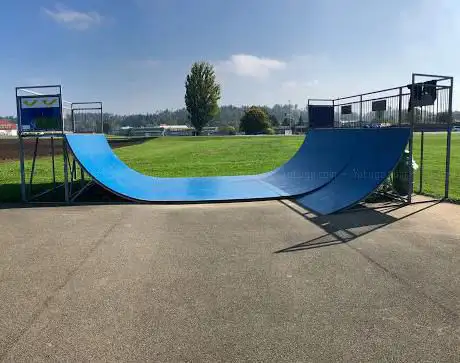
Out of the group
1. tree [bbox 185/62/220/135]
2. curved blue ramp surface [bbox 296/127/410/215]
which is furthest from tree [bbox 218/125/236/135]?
curved blue ramp surface [bbox 296/127/410/215]

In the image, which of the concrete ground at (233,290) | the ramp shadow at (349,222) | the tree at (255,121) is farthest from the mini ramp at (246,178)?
the tree at (255,121)

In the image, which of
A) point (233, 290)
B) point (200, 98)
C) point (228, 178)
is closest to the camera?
point (233, 290)

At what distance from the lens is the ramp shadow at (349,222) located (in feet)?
21.9

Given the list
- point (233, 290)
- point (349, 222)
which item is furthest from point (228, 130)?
point (233, 290)

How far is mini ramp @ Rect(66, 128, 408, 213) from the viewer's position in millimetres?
10836

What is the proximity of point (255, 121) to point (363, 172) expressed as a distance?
9850 cm

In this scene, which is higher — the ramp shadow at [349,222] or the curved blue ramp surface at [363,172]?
the curved blue ramp surface at [363,172]

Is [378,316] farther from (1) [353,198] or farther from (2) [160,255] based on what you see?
(1) [353,198]

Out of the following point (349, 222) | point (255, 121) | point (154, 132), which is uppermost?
point (255, 121)

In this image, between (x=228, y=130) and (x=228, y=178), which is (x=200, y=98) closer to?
(x=228, y=130)

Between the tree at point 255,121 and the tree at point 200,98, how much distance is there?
20.8 metres

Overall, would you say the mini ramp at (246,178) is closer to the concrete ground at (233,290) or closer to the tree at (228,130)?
the concrete ground at (233,290)

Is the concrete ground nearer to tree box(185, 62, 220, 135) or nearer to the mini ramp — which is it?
the mini ramp

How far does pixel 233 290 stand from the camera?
4734 mm
